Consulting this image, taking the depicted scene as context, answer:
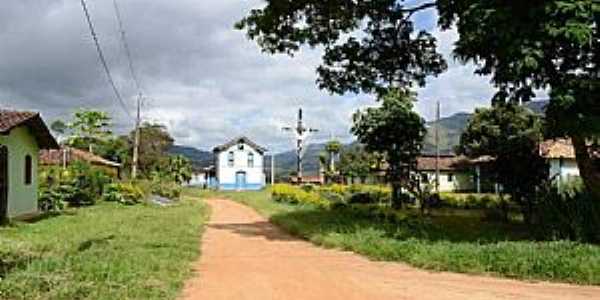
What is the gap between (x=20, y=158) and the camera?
91.4 ft

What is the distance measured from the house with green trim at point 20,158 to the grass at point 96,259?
7.38ft

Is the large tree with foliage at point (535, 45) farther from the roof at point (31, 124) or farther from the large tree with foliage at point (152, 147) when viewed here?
the large tree with foliage at point (152, 147)

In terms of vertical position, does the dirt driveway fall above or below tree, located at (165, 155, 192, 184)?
below

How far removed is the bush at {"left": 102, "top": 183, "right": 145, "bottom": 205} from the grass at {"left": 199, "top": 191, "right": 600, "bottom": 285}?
18.2 metres

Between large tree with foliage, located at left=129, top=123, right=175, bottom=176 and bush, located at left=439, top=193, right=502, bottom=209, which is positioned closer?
bush, located at left=439, top=193, right=502, bottom=209

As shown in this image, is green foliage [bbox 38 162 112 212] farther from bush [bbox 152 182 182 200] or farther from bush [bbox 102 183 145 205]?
bush [bbox 152 182 182 200]

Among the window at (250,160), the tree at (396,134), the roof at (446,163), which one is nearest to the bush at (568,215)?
the tree at (396,134)

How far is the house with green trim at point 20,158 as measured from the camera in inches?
985

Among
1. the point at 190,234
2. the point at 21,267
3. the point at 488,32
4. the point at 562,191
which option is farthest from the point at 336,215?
the point at 21,267

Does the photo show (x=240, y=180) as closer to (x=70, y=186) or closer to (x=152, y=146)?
(x=152, y=146)

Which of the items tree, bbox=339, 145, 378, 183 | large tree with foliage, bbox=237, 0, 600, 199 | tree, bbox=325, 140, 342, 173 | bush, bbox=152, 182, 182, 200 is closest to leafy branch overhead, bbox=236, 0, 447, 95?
large tree with foliage, bbox=237, 0, 600, 199

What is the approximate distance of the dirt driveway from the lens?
11.0m

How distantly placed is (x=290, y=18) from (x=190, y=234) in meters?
6.52

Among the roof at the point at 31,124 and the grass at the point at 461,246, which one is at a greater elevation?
the roof at the point at 31,124
